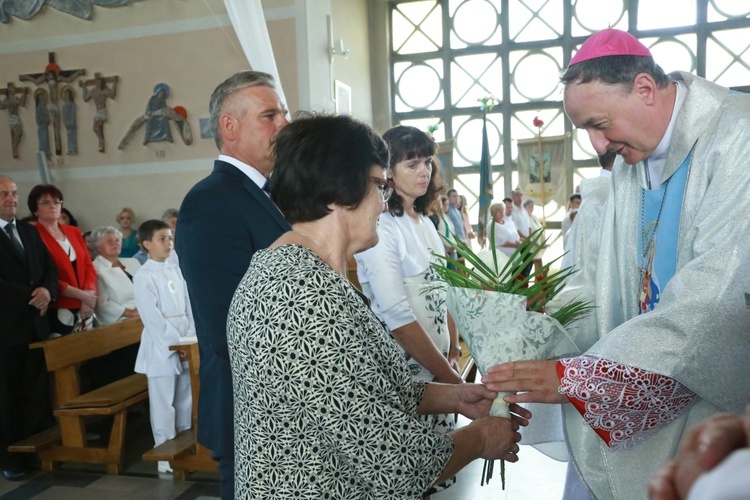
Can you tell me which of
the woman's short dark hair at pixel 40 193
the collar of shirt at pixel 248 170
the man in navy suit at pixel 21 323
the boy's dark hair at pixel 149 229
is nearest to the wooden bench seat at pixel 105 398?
the man in navy suit at pixel 21 323

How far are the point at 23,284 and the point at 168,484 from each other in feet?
6.12

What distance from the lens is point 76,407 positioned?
4.59m

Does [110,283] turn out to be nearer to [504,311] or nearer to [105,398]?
[105,398]

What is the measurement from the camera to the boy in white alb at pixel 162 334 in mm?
4605

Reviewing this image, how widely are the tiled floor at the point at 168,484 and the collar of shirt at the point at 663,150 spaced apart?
2385mm

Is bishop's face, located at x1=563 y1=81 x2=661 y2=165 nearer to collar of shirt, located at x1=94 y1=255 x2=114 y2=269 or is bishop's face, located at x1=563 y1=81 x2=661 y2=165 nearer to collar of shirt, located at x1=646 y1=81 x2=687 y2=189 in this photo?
collar of shirt, located at x1=646 y1=81 x2=687 y2=189

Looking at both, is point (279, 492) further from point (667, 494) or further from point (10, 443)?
point (10, 443)

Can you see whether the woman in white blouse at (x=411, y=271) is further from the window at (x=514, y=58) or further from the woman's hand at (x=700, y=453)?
the window at (x=514, y=58)

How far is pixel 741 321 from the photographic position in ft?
5.23

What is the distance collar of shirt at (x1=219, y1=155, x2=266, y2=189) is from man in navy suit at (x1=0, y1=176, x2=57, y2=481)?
3206 mm

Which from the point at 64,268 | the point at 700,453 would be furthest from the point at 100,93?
the point at 700,453

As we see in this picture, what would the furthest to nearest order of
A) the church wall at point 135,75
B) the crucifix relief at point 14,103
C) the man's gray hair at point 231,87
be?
the crucifix relief at point 14,103 < the church wall at point 135,75 < the man's gray hair at point 231,87

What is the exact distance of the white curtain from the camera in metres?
8.09

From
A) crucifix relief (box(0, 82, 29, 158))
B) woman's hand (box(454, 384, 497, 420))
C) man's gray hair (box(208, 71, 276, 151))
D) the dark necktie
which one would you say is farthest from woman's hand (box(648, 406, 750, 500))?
crucifix relief (box(0, 82, 29, 158))
